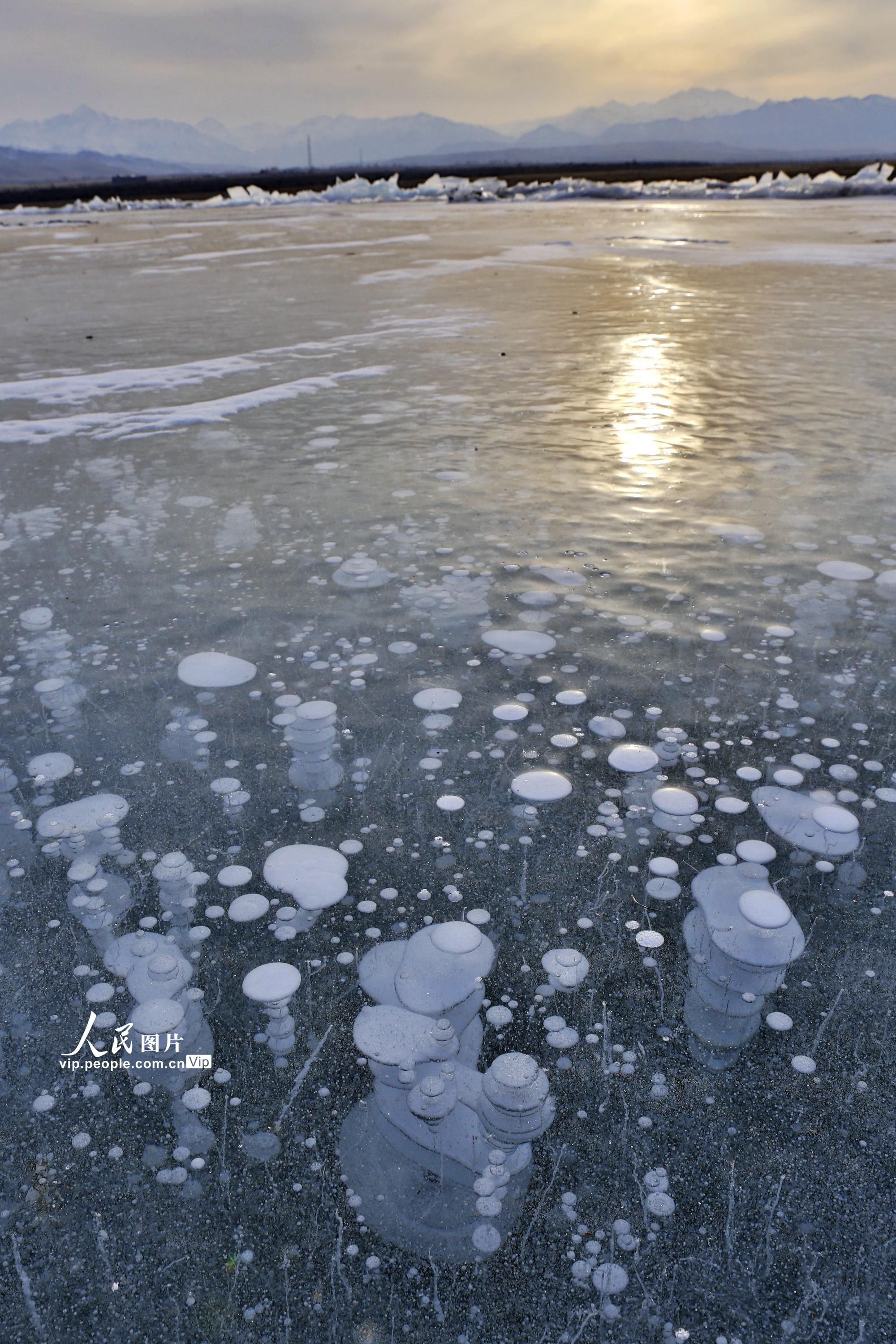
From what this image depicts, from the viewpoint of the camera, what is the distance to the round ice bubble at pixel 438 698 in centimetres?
286

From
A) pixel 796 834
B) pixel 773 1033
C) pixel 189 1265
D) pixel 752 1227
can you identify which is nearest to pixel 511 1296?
pixel 752 1227

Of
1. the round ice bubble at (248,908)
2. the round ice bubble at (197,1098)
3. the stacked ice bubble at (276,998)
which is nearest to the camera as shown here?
the round ice bubble at (197,1098)

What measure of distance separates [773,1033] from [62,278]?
57.0ft

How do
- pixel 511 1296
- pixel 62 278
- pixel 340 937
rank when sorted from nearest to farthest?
pixel 511 1296 < pixel 340 937 < pixel 62 278

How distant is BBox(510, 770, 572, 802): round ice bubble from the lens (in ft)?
7.94

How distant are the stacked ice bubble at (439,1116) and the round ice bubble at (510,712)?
3.28 feet

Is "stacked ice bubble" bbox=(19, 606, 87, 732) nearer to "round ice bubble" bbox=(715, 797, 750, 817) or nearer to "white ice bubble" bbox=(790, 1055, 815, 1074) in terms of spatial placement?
"round ice bubble" bbox=(715, 797, 750, 817)

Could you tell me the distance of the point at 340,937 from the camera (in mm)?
1974

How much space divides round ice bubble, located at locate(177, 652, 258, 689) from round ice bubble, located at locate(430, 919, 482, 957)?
53.9 inches

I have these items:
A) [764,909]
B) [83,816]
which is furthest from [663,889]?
[83,816]

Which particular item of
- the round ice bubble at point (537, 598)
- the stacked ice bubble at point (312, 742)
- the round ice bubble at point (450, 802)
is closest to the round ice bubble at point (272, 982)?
the stacked ice bubble at point (312, 742)

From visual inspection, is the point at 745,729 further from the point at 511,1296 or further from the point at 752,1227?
the point at 511,1296

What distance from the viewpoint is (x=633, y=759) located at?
255cm

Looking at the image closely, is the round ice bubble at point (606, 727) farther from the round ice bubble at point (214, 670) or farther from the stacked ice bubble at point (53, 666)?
the stacked ice bubble at point (53, 666)
